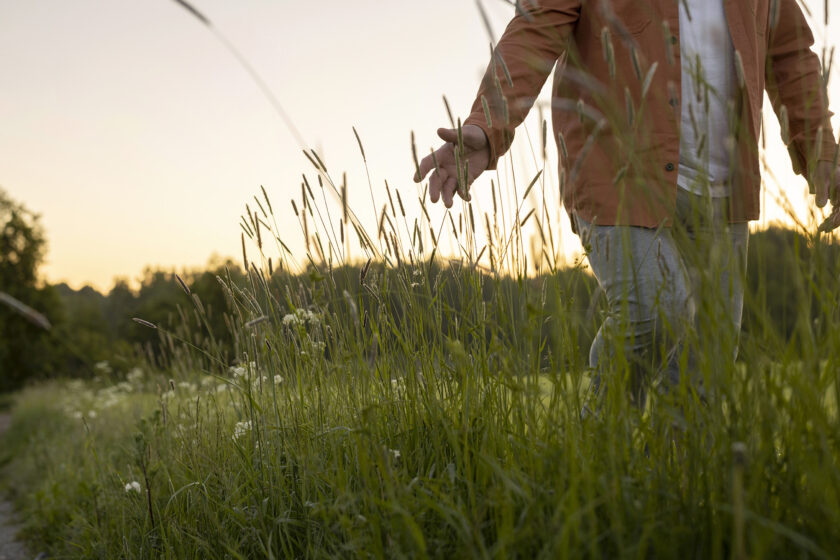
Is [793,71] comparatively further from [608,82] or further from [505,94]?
[505,94]

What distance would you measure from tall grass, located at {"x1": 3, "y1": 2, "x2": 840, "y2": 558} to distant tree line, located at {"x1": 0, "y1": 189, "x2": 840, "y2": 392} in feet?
0.06

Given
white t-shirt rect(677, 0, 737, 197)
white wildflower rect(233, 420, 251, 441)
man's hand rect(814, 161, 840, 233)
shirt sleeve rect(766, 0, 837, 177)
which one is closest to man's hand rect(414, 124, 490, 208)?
white t-shirt rect(677, 0, 737, 197)

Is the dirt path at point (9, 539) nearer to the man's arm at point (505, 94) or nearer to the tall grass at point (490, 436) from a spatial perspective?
the tall grass at point (490, 436)

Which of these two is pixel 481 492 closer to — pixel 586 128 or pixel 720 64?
pixel 586 128

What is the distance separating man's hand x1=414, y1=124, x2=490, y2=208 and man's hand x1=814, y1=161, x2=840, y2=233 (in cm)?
86

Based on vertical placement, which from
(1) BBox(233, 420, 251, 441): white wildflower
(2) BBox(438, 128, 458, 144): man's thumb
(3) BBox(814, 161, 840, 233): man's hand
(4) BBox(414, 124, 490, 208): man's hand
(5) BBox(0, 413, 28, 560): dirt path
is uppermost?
(2) BBox(438, 128, 458, 144): man's thumb

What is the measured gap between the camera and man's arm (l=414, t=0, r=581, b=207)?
6.08 ft

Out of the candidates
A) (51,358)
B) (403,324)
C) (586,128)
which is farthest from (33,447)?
(51,358)

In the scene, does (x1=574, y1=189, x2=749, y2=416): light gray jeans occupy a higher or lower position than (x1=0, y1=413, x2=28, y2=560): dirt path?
higher

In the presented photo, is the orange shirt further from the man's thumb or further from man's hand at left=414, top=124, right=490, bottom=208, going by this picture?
the man's thumb

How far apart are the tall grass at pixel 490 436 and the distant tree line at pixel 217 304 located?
0.06ft

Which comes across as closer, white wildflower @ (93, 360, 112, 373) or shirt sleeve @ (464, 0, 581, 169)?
shirt sleeve @ (464, 0, 581, 169)

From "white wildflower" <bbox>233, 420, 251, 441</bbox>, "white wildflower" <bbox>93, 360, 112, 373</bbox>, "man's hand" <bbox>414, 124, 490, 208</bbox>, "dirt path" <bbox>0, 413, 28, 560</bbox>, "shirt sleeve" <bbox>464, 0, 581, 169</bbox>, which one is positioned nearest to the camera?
"man's hand" <bbox>414, 124, 490, 208</bbox>

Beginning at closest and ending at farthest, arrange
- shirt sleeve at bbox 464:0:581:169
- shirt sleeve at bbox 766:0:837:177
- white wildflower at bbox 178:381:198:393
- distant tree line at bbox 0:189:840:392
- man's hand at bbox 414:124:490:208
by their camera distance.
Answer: distant tree line at bbox 0:189:840:392 < man's hand at bbox 414:124:490:208 < shirt sleeve at bbox 464:0:581:169 < shirt sleeve at bbox 766:0:837:177 < white wildflower at bbox 178:381:198:393
